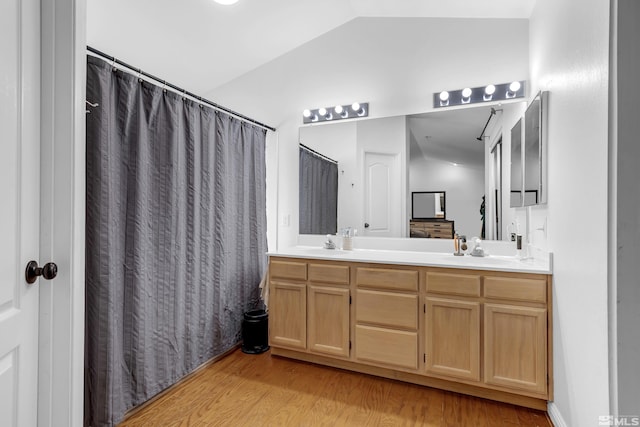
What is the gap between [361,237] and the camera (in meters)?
2.86

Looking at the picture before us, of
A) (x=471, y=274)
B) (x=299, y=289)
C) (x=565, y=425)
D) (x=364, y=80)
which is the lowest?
(x=565, y=425)

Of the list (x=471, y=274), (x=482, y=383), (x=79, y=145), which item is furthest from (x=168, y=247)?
(x=482, y=383)

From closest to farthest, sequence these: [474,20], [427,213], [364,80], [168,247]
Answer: [168,247]
[474,20]
[427,213]
[364,80]

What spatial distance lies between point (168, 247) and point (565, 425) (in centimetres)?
245

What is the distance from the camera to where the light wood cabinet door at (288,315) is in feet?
8.09

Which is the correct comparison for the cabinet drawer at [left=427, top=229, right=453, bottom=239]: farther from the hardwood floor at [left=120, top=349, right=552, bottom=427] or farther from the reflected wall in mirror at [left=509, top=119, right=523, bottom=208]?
the hardwood floor at [left=120, top=349, right=552, bottom=427]

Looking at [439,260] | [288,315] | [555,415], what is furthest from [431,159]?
[555,415]

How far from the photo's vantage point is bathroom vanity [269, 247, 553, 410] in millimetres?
1859

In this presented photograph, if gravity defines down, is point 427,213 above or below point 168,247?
above

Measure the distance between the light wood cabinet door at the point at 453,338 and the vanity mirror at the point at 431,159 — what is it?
0.73 m

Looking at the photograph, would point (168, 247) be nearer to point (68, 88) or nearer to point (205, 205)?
point (205, 205)

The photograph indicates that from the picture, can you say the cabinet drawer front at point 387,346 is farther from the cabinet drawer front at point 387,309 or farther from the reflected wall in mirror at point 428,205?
the reflected wall in mirror at point 428,205

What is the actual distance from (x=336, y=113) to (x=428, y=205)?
1192 millimetres

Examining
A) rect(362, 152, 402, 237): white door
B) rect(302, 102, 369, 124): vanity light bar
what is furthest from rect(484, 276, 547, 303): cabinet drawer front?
rect(302, 102, 369, 124): vanity light bar
